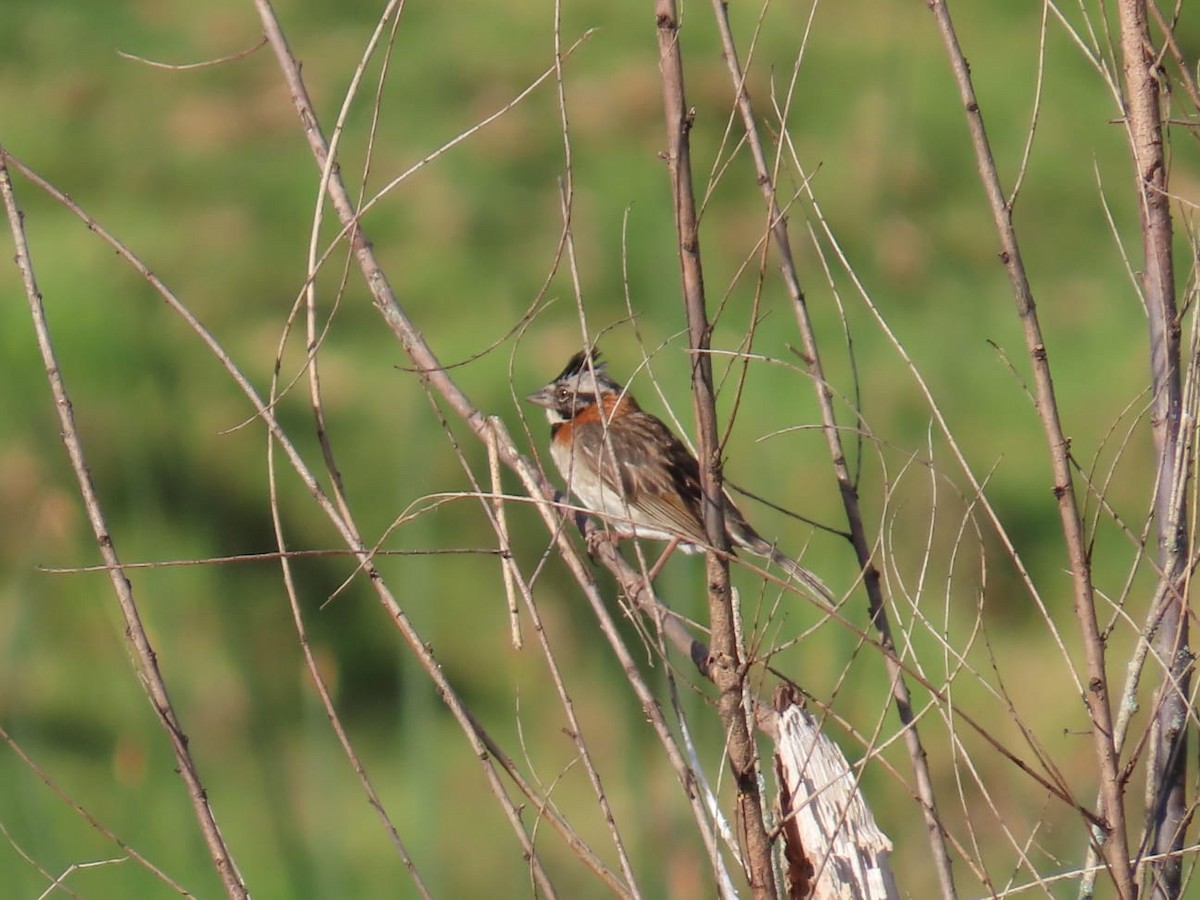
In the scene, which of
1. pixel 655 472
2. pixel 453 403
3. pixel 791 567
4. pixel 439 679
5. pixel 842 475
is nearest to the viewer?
pixel 439 679

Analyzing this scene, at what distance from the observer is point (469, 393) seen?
162 inches

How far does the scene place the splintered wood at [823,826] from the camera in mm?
1814

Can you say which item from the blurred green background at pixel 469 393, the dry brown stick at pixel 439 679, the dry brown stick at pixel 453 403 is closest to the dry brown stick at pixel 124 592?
the dry brown stick at pixel 439 679

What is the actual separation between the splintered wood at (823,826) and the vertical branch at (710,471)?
0.23m

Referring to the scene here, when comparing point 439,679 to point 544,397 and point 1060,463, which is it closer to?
point 1060,463

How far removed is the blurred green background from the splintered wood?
0.72m

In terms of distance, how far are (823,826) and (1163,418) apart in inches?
25.5

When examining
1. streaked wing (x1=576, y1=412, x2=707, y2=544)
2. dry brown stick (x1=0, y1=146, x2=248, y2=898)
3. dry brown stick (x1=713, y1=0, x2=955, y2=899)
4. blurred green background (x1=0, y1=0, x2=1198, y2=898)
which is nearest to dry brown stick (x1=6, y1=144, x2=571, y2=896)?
dry brown stick (x1=0, y1=146, x2=248, y2=898)

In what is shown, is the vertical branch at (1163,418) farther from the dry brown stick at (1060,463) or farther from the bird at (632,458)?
the bird at (632,458)

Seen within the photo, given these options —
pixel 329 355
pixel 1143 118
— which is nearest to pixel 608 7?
pixel 329 355

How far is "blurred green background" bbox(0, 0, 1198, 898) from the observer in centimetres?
347

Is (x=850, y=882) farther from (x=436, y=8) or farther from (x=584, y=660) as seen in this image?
(x=436, y=8)

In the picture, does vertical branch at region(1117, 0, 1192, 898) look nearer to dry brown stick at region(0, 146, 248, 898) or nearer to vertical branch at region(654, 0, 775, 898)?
vertical branch at region(654, 0, 775, 898)

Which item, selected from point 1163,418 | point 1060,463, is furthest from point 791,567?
point 1060,463
